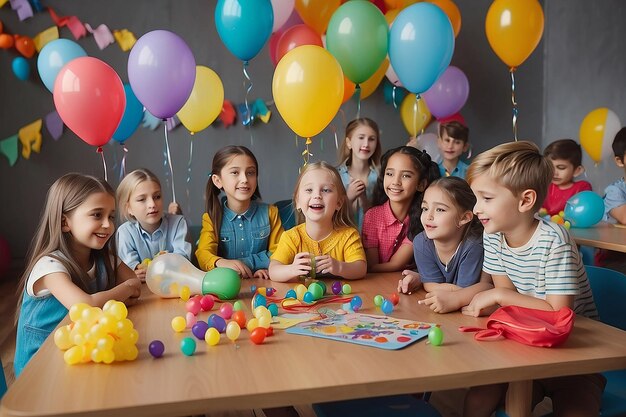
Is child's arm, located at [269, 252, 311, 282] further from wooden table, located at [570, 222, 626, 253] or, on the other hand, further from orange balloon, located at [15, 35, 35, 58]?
orange balloon, located at [15, 35, 35, 58]

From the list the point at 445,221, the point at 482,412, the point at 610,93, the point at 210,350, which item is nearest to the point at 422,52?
the point at 445,221

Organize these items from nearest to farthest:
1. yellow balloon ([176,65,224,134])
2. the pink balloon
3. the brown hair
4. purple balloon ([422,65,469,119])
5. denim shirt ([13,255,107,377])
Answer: denim shirt ([13,255,107,377]), the brown hair, yellow balloon ([176,65,224,134]), the pink balloon, purple balloon ([422,65,469,119])

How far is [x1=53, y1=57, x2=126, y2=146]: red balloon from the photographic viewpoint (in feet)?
9.34

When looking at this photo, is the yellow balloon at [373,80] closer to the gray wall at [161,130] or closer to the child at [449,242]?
the gray wall at [161,130]

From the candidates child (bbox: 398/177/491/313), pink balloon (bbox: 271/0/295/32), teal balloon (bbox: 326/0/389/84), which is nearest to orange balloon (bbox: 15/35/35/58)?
pink balloon (bbox: 271/0/295/32)

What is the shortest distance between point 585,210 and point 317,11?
2.04 meters

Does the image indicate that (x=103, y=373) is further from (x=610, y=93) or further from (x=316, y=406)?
(x=610, y=93)

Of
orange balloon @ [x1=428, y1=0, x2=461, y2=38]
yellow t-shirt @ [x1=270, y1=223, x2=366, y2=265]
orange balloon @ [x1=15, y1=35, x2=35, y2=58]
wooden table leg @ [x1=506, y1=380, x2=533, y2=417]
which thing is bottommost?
wooden table leg @ [x1=506, y1=380, x2=533, y2=417]

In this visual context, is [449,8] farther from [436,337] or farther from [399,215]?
[436,337]

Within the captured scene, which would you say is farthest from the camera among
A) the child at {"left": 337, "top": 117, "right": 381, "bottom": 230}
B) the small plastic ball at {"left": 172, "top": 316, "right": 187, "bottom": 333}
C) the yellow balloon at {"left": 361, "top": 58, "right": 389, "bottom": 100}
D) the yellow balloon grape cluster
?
the yellow balloon at {"left": 361, "top": 58, "right": 389, "bottom": 100}

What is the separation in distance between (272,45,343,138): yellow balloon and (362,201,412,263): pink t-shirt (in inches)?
22.0

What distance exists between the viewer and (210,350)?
145 cm

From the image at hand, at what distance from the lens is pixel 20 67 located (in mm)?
5004

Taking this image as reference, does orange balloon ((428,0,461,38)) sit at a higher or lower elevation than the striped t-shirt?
higher
